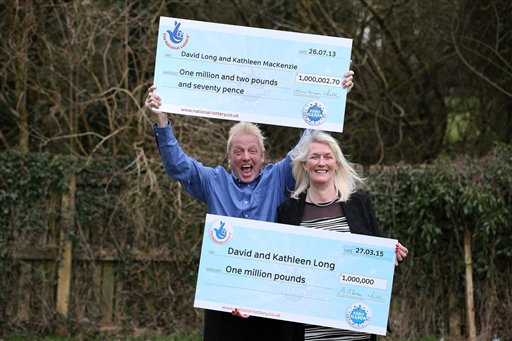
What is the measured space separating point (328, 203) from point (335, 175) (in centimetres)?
16

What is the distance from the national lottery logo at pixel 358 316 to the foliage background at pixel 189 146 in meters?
3.60

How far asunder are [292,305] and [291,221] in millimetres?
427

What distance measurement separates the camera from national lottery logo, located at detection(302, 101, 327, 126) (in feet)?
13.9

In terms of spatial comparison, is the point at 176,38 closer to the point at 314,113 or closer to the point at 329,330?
the point at 314,113

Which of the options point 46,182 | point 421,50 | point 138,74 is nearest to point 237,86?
point 46,182

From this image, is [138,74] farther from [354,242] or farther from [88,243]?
[354,242]

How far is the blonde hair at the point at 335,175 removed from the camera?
4.20m

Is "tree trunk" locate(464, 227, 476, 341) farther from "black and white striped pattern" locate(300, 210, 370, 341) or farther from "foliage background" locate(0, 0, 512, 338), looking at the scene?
"black and white striped pattern" locate(300, 210, 370, 341)

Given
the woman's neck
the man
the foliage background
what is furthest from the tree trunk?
the woman's neck

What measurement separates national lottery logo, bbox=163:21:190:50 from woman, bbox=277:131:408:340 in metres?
0.85

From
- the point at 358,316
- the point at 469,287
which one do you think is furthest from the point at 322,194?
the point at 469,287

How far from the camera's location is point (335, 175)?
4258 millimetres

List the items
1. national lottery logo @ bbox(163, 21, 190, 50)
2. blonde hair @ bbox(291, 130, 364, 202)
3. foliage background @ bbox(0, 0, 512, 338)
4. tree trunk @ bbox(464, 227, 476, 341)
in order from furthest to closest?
foliage background @ bbox(0, 0, 512, 338) → tree trunk @ bbox(464, 227, 476, 341) → national lottery logo @ bbox(163, 21, 190, 50) → blonde hair @ bbox(291, 130, 364, 202)

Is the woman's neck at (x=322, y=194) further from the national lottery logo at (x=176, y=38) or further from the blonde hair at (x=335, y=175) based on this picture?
the national lottery logo at (x=176, y=38)
